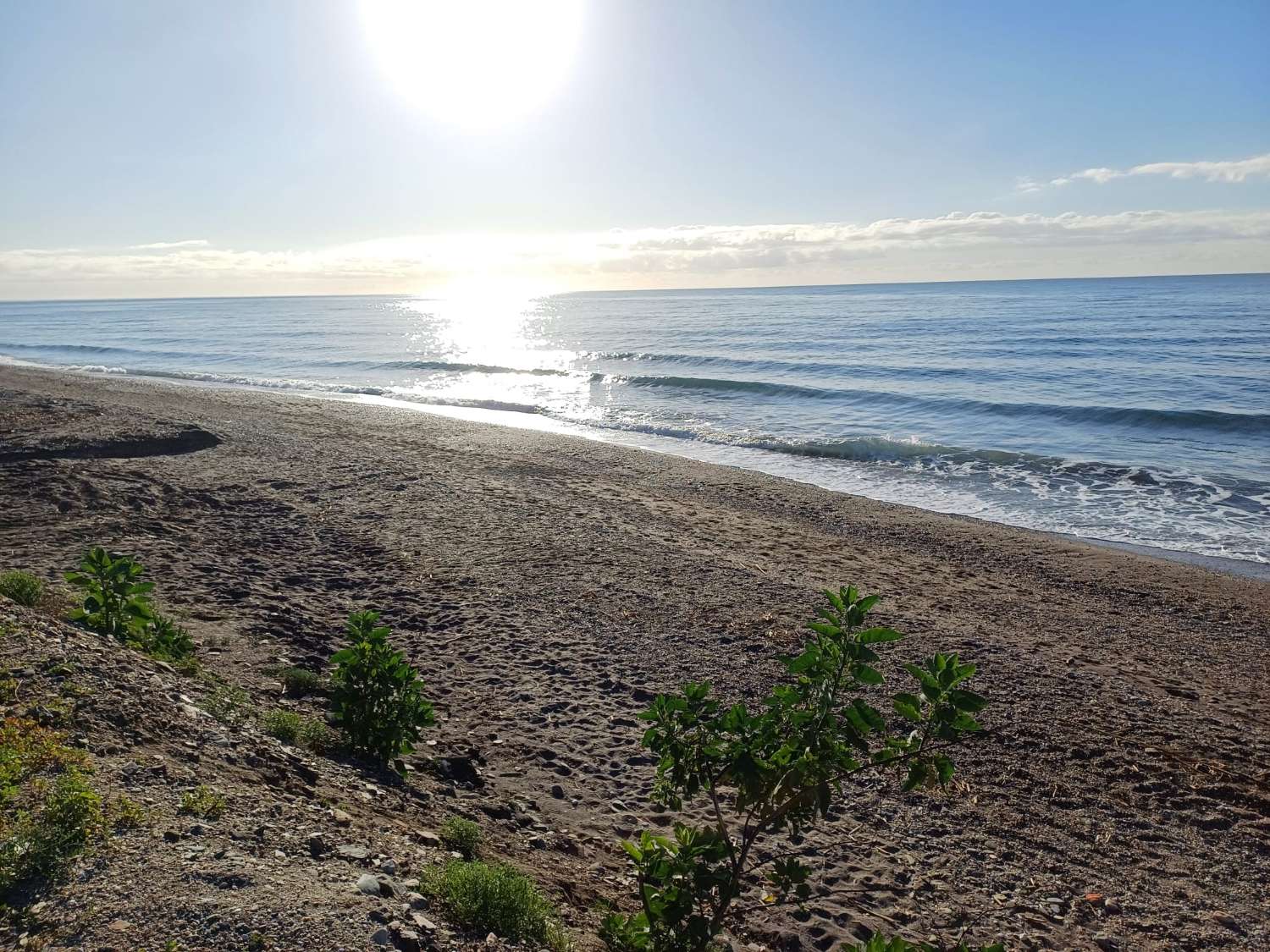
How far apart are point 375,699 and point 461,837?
3.13 ft

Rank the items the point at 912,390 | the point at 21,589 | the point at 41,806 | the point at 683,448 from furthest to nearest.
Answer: the point at 912,390, the point at 683,448, the point at 21,589, the point at 41,806

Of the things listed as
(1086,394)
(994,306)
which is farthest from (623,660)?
(994,306)

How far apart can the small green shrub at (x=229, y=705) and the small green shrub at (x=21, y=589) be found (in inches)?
57.1

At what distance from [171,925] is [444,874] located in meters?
0.95

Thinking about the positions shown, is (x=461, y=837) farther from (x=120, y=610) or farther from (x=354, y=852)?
(x=120, y=610)

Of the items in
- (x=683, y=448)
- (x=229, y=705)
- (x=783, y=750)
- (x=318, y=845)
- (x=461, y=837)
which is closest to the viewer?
(x=783, y=750)

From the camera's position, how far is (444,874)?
302 cm

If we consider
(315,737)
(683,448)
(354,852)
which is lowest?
(683,448)

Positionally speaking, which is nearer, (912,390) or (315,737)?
(315,737)

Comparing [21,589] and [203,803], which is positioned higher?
[21,589]

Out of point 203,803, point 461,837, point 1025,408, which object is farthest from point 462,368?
point 203,803

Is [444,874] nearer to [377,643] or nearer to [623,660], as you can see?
[377,643]

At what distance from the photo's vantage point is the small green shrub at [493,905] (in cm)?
286

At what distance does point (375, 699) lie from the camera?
4.28 m
